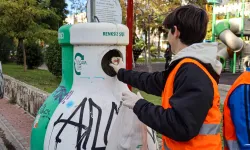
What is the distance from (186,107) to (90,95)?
40.3 inches

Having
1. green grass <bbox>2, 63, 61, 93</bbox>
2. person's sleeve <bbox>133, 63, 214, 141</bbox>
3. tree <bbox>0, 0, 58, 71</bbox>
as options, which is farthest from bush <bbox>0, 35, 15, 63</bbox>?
person's sleeve <bbox>133, 63, 214, 141</bbox>

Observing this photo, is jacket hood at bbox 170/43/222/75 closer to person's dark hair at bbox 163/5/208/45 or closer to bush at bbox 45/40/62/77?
person's dark hair at bbox 163/5/208/45

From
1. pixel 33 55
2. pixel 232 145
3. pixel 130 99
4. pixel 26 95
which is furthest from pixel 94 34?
pixel 33 55

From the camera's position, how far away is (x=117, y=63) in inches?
97.7

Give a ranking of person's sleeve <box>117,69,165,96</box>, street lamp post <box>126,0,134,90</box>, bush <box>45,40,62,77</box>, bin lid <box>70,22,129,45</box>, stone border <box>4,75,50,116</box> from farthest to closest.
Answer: bush <box>45,40,62,77</box> → stone border <box>4,75,50,116</box> → street lamp post <box>126,0,134,90</box> → bin lid <box>70,22,129,45</box> → person's sleeve <box>117,69,165,96</box>

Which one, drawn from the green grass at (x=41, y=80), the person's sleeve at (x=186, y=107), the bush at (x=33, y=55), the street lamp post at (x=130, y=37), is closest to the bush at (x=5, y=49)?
the bush at (x=33, y=55)

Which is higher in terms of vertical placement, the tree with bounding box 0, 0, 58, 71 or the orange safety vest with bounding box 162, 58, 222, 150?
the tree with bounding box 0, 0, 58, 71

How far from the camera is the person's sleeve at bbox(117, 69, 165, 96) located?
2146 mm

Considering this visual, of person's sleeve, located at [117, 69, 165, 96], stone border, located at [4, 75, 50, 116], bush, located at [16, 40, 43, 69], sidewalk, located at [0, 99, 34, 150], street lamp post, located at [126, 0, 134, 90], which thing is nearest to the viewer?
person's sleeve, located at [117, 69, 165, 96]

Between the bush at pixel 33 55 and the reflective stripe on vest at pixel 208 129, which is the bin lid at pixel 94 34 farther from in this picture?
the bush at pixel 33 55

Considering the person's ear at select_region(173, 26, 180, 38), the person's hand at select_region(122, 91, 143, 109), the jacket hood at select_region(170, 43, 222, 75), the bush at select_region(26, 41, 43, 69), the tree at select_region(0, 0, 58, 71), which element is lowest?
the bush at select_region(26, 41, 43, 69)

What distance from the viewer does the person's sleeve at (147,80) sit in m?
2.15

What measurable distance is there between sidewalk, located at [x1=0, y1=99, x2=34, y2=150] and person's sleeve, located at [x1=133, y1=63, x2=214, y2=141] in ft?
13.6

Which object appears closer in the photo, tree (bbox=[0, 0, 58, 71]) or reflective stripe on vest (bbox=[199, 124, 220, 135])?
reflective stripe on vest (bbox=[199, 124, 220, 135])
